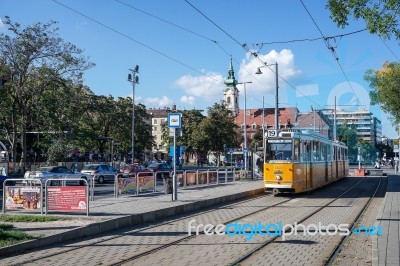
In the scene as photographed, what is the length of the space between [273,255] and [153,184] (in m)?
15.1

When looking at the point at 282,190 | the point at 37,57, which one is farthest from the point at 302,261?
the point at 37,57

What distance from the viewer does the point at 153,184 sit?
78.9 feet

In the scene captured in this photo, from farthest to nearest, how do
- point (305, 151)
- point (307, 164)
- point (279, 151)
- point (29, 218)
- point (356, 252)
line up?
1. point (307, 164)
2. point (305, 151)
3. point (279, 151)
4. point (29, 218)
5. point (356, 252)

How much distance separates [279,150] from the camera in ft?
77.4

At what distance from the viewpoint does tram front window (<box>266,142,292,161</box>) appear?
2327 cm

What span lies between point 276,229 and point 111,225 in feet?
14.5

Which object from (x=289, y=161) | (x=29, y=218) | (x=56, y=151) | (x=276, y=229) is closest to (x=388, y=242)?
(x=276, y=229)

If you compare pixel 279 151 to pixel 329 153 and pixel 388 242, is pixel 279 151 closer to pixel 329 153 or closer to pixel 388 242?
pixel 329 153

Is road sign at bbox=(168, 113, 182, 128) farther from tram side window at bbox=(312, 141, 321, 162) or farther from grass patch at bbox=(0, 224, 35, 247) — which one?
tram side window at bbox=(312, 141, 321, 162)

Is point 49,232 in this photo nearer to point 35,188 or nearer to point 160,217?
point 35,188

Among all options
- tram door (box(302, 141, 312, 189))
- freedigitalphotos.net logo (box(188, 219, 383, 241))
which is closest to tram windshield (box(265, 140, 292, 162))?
tram door (box(302, 141, 312, 189))

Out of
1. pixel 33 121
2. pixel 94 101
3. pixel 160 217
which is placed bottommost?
pixel 160 217

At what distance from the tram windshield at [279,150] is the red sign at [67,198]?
452 inches

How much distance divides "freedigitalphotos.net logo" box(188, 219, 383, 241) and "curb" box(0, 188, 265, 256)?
1.80 meters
